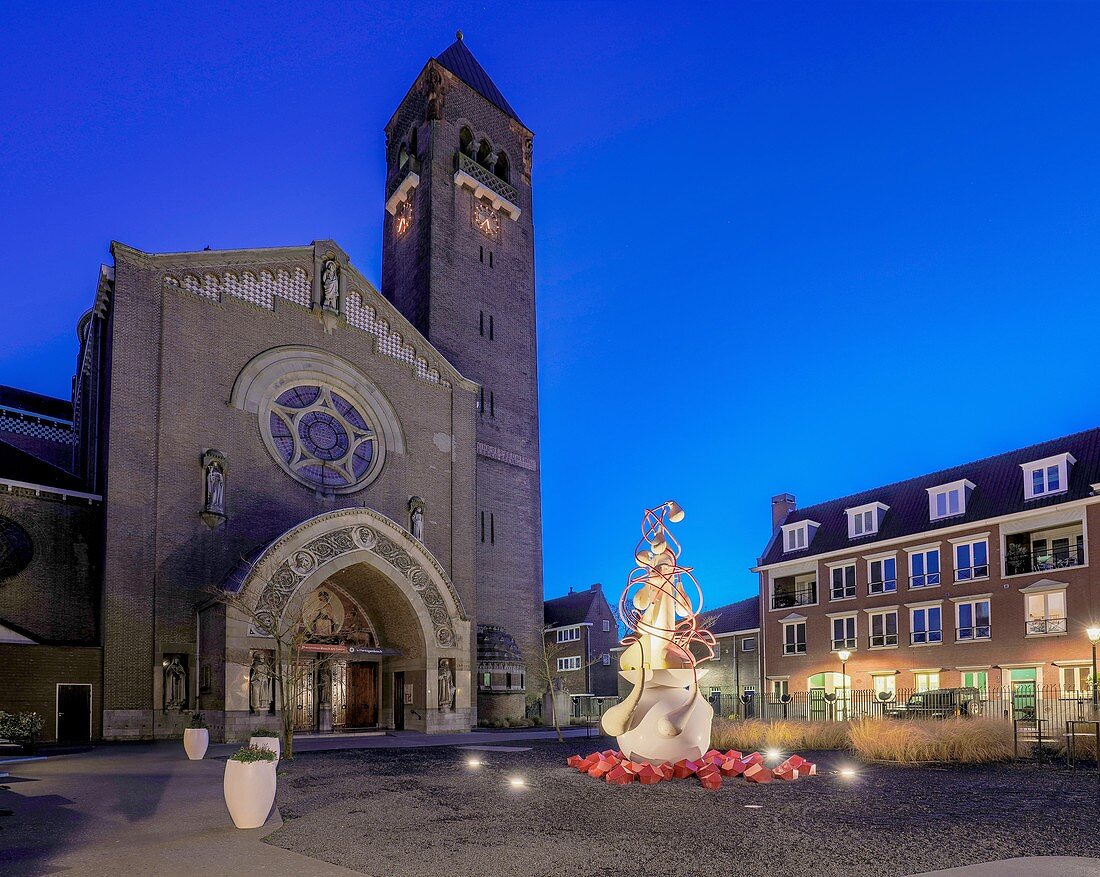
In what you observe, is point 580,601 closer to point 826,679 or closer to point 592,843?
point 826,679

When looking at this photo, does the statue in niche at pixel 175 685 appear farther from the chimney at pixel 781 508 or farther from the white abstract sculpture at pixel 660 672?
the chimney at pixel 781 508

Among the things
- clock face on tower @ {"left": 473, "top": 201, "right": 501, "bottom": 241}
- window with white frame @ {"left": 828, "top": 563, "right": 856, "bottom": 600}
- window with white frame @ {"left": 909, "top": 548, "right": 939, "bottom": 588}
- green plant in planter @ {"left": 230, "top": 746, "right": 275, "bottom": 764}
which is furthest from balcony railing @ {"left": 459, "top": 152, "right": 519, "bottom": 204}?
green plant in planter @ {"left": 230, "top": 746, "right": 275, "bottom": 764}

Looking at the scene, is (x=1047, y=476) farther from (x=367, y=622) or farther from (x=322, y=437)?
(x=322, y=437)

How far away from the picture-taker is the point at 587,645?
6769 centimetres

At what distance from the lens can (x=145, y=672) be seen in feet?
93.0

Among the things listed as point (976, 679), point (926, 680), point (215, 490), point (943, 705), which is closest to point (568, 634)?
point (926, 680)

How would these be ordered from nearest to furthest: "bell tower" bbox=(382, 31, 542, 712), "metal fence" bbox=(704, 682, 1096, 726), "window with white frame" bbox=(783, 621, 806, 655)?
"metal fence" bbox=(704, 682, 1096, 726), "bell tower" bbox=(382, 31, 542, 712), "window with white frame" bbox=(783, 621, 806, 655)

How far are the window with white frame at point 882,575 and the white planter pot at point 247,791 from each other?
39315 millimetres

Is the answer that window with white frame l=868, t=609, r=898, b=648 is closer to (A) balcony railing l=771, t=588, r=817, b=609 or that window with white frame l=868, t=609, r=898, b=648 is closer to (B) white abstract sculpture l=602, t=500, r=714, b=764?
(A) balcony railing l=771, t=588, r=817, b=609

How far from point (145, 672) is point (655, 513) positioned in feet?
62.7

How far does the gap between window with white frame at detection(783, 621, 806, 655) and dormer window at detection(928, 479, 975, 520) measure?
10.4 m

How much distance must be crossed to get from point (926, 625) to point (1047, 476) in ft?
30.4

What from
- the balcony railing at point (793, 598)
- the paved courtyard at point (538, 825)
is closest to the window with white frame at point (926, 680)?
the balcony railing at point (793, 598)

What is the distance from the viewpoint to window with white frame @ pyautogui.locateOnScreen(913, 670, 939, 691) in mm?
41281
